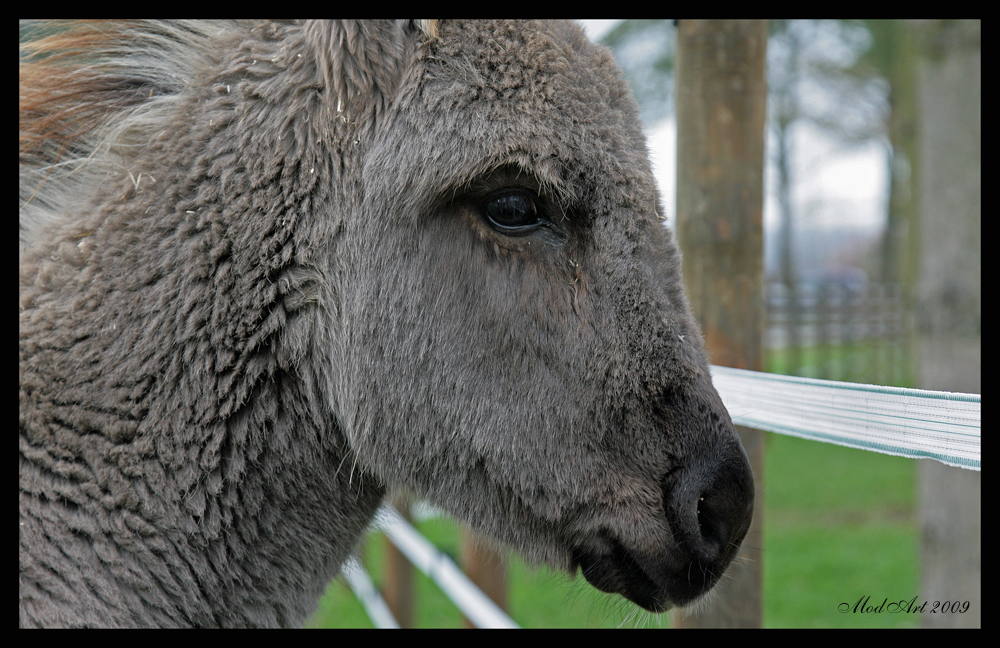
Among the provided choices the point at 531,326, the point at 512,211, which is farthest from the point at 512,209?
the point at 531,326

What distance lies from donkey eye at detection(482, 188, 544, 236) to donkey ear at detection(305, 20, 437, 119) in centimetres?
41

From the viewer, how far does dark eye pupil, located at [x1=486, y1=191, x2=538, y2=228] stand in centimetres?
196

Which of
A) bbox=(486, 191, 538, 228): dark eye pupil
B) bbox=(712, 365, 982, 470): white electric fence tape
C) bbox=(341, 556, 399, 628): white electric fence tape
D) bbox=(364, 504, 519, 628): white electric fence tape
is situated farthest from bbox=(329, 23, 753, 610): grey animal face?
bbox=(341, 556, 399, 628): white electric fence tape

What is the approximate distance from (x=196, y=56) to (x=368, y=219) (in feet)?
2.41

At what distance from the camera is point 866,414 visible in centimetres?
173

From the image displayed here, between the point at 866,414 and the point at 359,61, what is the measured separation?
64.2 inches

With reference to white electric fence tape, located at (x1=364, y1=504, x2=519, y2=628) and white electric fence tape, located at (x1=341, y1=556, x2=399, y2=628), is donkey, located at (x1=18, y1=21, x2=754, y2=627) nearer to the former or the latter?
white electric fence tape, located at (x1=364, y1=504, x2=519, y2=628)

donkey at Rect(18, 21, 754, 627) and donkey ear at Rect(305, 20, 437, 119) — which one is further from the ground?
donkey ear at Rect(305, 20, 437, 119)

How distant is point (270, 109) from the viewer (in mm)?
1983

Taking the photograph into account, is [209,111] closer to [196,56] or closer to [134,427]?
[196,56]

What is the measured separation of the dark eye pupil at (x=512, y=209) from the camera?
196cm
